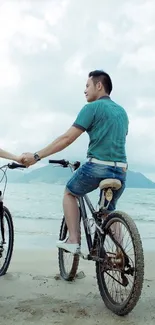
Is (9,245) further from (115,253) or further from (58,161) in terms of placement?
(115,253)

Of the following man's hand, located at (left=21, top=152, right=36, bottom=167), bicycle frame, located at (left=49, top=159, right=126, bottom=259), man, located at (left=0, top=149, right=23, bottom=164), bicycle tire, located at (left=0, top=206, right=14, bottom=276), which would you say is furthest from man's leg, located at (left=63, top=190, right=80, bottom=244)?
bicycle tire, located at (left=0, top=206, right=14, bottom=276)

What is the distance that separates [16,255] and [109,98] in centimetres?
351

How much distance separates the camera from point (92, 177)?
404cm

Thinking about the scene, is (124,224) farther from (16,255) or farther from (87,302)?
(16,255)

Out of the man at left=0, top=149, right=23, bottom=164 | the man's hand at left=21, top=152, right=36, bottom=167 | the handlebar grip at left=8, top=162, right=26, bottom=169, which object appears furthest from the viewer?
the handlebar grip at left=8, top=162, right=26, bottom=169

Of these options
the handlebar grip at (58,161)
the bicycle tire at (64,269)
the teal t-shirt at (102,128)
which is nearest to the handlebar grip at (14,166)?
the handlebar grip at (58,161)

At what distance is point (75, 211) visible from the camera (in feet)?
14.5

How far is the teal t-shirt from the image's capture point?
158 inches

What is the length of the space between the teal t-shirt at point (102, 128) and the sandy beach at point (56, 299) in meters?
1.34

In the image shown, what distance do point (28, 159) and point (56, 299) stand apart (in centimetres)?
136

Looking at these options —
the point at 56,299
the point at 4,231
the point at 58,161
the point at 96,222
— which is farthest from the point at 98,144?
the point at 4,231

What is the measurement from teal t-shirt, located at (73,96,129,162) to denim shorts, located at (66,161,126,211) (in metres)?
0.09

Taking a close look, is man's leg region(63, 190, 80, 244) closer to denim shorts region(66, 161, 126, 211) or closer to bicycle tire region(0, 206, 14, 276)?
denim shorts region(66, 161, 126, 211)

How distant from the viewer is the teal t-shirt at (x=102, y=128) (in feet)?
13.1
